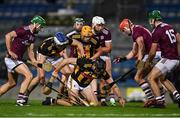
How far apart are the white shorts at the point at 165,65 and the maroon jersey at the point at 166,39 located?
9 cm

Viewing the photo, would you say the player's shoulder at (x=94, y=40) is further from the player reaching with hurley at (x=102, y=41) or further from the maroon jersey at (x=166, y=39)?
the maroon jersey at (x=166, y=39)

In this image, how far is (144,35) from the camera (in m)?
18.5

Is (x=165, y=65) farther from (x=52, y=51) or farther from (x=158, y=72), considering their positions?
(x=52, y=51)

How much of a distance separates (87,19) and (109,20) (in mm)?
1219

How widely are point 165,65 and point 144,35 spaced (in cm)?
98

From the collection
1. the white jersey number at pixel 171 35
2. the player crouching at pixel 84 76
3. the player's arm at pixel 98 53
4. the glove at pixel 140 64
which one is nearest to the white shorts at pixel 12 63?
the player crouching at pixel 84 76

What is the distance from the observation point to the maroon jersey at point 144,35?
18.4m

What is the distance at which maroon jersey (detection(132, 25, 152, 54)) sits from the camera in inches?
723

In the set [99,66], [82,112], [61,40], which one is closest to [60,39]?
[61,40]

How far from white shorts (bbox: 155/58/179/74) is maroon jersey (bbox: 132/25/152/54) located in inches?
30.1

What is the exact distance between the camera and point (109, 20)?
29.8 metres

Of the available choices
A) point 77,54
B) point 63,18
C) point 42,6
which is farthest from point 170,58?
point 42,6

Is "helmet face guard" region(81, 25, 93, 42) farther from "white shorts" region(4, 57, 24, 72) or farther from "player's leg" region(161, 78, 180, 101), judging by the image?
"player's leg" region(161, 78, 180, 101)

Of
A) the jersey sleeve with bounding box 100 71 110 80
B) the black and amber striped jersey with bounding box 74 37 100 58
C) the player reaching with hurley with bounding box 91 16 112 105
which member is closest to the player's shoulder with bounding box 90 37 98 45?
the black and amber striped jersey with bounding box 74 37 100 58
